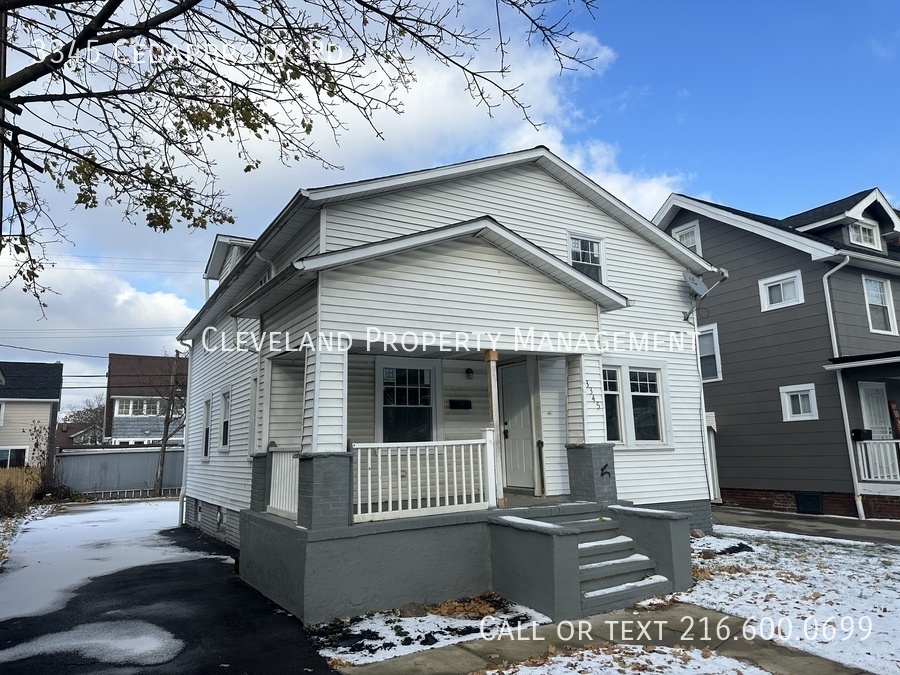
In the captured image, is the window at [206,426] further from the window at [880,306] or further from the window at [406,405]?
the window at [880,306]

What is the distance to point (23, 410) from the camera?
2694 centimetres

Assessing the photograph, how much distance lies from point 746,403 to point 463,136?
13208 millimetres

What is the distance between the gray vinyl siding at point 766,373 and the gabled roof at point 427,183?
163 inches

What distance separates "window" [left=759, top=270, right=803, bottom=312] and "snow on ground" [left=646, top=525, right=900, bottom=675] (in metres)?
6.97

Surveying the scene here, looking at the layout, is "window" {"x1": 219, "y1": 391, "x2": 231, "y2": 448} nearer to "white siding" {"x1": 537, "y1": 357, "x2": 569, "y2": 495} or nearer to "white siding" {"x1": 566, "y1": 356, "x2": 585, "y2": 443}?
"white siding" {"x1": 537, "y1": 357, "x2": 569, "y2": 495}

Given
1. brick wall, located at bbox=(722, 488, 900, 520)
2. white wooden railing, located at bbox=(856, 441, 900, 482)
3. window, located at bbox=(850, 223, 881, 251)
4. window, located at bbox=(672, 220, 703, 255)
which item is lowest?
brick wall, located at bbox=(722, 488, 900, 520)

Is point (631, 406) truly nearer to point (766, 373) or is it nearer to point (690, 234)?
point (766, 373)

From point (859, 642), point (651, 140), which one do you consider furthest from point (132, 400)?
point (859, 642)

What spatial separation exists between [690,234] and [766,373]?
483 centimetres

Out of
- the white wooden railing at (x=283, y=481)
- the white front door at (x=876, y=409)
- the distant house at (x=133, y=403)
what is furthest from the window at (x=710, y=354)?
the distant house at (x=133, y=403)

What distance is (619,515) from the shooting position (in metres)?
8.37

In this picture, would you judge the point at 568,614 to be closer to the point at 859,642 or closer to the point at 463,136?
the point at 859,642

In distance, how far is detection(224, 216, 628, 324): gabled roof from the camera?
7.04 meters

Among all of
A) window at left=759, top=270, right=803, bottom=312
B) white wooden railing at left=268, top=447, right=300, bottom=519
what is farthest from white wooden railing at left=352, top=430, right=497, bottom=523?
window at left=759, top=270, right=803, bottom=312
